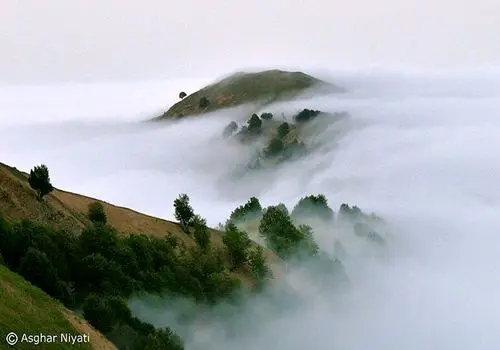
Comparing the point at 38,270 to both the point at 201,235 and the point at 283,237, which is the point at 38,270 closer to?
the point at 201,235

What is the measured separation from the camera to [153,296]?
194 feet

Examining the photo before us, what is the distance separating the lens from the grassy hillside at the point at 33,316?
32.5 meters

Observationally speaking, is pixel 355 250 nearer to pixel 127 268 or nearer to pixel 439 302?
pixel 439 302

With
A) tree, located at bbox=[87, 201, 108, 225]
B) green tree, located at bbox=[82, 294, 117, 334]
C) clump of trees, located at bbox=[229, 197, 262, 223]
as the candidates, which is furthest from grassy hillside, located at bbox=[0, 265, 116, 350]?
clump of trees, located at bbox=[229, 197, 262, 223]

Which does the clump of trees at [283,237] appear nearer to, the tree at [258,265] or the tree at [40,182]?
the tree at [258,265]

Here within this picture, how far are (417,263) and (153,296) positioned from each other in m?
138

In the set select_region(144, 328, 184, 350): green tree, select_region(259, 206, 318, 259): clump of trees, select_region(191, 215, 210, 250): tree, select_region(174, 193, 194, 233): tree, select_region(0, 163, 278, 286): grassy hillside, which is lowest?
select_region(144, 328, 184, 350): green tree

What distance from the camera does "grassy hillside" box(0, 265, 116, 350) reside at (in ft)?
107

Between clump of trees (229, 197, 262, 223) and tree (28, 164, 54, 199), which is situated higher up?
clump of trees (229, 197, 262, 223)

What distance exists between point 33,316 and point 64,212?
31775mm

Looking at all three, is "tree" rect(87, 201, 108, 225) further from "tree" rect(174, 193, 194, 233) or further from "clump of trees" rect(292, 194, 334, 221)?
"clump of trees" rect(292, 194, 334, 221)

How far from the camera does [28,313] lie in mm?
34781

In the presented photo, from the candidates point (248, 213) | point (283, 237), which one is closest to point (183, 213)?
point (283, 237)

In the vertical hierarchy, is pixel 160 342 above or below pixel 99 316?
below
